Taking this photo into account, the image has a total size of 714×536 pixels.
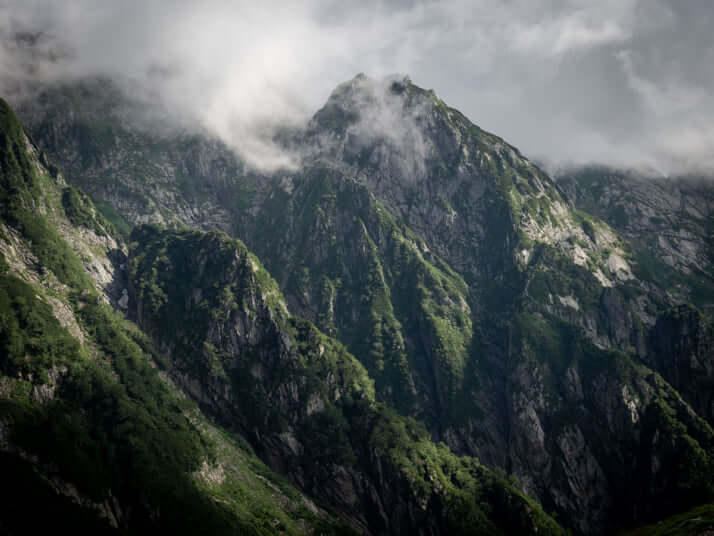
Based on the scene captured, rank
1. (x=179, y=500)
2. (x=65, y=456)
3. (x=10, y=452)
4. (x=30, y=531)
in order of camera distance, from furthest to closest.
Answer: (x=179, y=500)
(x=65, y=456)
(x=10, y=452)
(x=30, y=531)

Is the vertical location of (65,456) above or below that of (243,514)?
above

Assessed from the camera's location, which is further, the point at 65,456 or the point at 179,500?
the point at 179,500

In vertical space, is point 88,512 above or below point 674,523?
above

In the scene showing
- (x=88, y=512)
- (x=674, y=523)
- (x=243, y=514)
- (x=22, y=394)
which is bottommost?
(x=674, y=523)

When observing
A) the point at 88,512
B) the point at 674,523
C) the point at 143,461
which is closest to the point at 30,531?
the point at 88,512

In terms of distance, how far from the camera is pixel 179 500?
18750cm

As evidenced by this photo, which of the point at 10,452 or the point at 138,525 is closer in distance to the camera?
the point at 10,452

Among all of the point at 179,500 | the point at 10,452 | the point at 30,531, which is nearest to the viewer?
the point at 30,531

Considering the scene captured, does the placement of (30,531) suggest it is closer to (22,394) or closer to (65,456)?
(65,456)

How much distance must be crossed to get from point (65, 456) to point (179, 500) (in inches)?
1717

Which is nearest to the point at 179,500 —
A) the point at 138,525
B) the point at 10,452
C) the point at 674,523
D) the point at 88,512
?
the point at 138,525

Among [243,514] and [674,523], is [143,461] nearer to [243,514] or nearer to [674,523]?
[243,514]

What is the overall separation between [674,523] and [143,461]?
689 ft

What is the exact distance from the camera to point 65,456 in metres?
175
